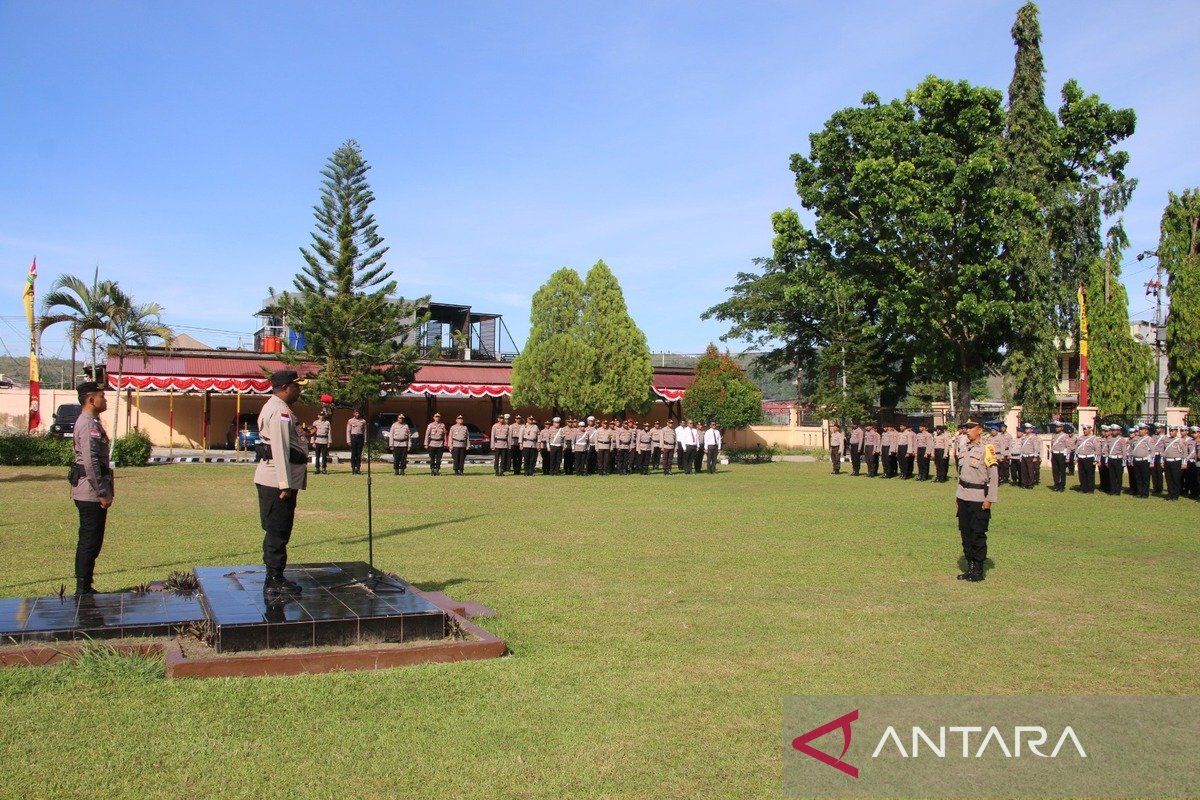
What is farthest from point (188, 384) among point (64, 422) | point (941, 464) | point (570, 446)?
point (941, 464)

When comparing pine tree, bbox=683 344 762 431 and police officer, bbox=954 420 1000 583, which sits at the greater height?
pine tree, bbox=683 344 762 431

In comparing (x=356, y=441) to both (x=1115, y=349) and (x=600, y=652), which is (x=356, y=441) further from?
(x=1115, y=349)

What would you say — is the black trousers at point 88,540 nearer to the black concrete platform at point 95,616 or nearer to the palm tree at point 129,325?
the black concrete platform at point 95,616

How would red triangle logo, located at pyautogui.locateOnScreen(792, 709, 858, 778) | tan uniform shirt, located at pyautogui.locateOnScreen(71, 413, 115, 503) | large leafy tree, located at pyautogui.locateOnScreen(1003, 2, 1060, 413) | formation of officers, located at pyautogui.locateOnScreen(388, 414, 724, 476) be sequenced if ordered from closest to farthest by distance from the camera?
red triangle logo, located at pyautogui.locateOnScreen(792, 709, 858, 778)
tan uniform shirt, located at pyautogui.locateOnScreen(71, 413, 115, 503)
formation of officers, located at pyautogui.locateOnScreen(388, 414, 724, 476)
large leafy tree, located at pyautogui.locateOnScreen(1003, 2, 1060, 413)

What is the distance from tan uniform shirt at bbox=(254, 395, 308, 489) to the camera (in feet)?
24.3

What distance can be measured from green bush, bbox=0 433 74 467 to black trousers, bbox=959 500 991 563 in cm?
2263

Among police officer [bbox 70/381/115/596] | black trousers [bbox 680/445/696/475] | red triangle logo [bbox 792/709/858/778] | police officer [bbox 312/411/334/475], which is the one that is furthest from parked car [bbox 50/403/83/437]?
red triangle logo [bbox 792/709/858/778]

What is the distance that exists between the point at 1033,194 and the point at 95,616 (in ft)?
114

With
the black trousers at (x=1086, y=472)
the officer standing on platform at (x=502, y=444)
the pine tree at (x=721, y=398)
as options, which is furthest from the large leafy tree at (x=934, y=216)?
the officer standing on platform at (x=502, y=444)

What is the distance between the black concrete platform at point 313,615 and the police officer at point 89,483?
92 cm

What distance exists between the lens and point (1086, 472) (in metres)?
22.5

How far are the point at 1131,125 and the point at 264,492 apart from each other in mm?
36526

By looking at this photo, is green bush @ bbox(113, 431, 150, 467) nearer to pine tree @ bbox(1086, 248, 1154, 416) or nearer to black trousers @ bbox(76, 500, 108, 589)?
black trousers @ bbox(76, 500, 108, 589)

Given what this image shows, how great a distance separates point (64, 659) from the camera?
19.2ft
